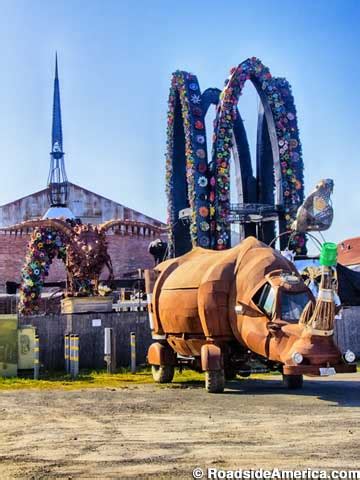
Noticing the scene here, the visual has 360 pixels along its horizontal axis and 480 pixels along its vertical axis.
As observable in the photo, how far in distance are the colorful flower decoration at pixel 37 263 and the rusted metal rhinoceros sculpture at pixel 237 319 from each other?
48.5 ft

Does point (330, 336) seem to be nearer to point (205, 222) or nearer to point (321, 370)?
point (321, 370)

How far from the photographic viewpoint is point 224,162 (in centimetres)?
2909

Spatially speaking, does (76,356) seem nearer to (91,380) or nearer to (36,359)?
(36,359)

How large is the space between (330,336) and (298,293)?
5.56 ft

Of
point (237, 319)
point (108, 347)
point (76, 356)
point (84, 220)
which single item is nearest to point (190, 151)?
point (108, 347)

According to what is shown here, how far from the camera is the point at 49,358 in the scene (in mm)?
21266

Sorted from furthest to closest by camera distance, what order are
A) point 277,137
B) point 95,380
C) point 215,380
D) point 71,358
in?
point 277,137, point 71,358, point 95,380, point 215,380

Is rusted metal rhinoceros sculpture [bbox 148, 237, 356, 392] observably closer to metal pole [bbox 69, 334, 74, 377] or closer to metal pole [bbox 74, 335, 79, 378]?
metal pole [bbox 74, 335, 79, 378]

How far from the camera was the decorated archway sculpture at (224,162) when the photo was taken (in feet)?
95.3

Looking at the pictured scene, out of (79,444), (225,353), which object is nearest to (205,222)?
(225,353)

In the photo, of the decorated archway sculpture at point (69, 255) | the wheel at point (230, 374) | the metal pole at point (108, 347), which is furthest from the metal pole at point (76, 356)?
the decorated archway sculpture at point (69, 255)

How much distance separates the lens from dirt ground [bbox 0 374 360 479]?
764 cm

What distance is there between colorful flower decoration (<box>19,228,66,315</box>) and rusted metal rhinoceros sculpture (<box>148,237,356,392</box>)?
14.8m

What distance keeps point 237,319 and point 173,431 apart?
15.7 ft
